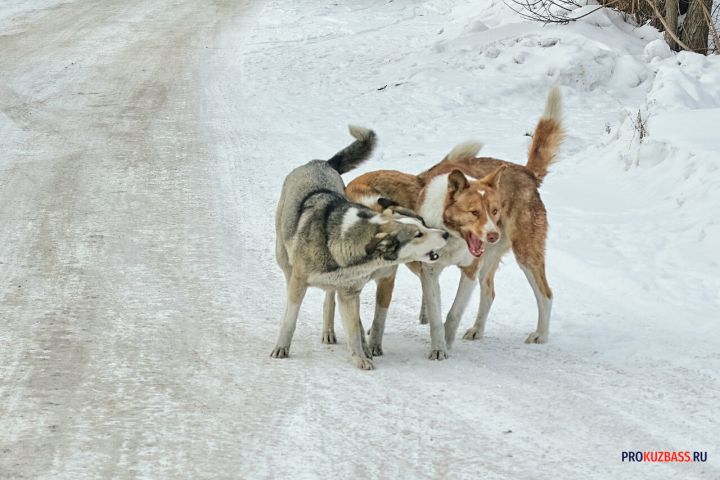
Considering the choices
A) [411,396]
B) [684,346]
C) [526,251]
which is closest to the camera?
[411,396]

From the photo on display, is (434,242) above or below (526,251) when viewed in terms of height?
above

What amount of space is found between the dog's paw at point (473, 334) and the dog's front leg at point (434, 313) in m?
0.68

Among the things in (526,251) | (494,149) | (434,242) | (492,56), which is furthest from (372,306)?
(492,56)

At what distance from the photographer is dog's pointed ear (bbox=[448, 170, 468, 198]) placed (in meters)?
7.04

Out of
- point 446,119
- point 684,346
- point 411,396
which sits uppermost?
point 411,396

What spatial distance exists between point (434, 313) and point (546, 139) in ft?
6.25

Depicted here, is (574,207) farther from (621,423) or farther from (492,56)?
(492,56)

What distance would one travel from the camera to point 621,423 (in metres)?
5.97

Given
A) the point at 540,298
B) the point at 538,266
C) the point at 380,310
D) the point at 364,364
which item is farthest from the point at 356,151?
the point at 364,364

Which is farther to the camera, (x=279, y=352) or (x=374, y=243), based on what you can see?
(x=279, y=352)

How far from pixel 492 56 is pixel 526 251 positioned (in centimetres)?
998

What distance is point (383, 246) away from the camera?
6.75m

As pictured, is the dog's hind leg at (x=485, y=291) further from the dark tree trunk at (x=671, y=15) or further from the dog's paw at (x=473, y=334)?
the dark tree trunk at (x=671, y=15)

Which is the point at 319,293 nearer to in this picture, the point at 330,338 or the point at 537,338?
the point at 330,338
